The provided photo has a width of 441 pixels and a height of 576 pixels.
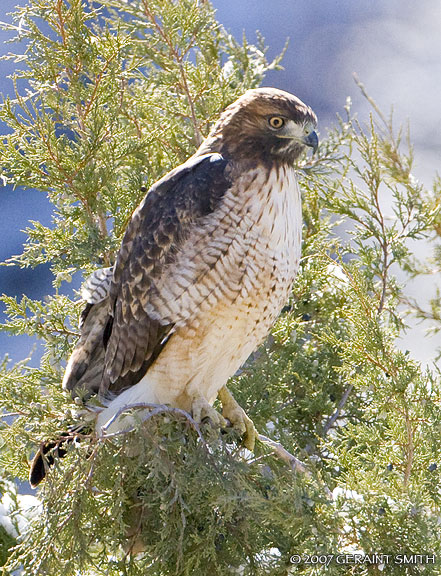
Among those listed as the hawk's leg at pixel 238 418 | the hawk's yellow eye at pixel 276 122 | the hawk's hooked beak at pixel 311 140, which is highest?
the hawk's yellow eye at pixel 276 122

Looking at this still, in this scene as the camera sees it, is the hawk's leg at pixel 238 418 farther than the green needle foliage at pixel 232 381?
Yes

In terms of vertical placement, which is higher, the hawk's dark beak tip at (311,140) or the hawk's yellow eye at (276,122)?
the hawk's yellow eye at (276,122)

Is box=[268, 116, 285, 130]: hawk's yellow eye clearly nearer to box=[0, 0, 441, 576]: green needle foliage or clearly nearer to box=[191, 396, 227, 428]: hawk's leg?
box=[0, 0, 441, 576]: green needle foliage

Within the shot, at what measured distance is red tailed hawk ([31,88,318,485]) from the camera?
2.17 metres

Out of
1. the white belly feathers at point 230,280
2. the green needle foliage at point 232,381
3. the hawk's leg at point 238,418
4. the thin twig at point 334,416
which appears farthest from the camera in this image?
the thin twig at point 334,416

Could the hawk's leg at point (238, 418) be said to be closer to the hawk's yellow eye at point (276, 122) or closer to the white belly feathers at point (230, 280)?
the white belly feathers at point (230, 280)

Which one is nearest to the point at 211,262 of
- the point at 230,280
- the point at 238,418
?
the point at 230,280

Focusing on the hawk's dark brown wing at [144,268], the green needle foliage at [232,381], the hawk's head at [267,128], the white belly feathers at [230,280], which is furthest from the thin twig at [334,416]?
the hawk's head at [267,128]

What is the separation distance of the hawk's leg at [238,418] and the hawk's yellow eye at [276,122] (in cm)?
80

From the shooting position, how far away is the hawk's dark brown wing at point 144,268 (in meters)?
2.19

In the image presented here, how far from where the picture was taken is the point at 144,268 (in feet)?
7.41

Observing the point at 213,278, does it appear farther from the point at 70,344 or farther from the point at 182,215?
the point at 70,344

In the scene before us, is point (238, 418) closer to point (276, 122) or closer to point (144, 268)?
point (144, 268)

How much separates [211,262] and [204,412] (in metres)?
0.45
